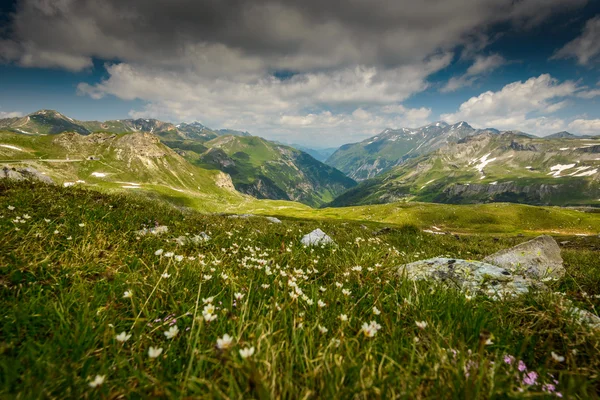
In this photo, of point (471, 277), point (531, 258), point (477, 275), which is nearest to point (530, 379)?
point (471, 277)

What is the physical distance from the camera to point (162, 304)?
3.56 meters

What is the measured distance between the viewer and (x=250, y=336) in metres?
2.22

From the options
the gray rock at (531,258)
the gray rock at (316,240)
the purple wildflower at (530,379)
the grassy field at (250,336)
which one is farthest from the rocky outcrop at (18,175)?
the gray rock at (531,258)

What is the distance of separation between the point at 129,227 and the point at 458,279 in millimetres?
8920

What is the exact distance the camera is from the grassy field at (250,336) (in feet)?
6.45

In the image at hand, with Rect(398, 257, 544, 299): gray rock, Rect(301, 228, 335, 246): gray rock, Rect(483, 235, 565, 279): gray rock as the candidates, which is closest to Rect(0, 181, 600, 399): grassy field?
Rect(398, 257, 544, 299): gray rock

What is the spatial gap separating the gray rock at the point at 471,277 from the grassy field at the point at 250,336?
677 mm

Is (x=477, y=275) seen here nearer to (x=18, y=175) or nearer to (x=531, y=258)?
(x=531, y=258)

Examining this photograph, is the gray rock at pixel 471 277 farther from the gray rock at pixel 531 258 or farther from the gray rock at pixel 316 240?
the gray rock at pixel 316 240

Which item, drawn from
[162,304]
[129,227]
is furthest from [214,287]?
[129,227]

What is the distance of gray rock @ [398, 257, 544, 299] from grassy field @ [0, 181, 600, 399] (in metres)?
0.68

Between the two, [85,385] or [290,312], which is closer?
[85,385]

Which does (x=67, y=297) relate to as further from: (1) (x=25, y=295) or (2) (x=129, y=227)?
(2) (x=129, y=227)

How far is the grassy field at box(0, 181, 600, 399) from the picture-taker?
1.97 metres
